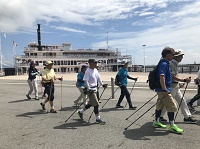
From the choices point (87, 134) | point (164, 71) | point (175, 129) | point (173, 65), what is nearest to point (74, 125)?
point (87, 134)

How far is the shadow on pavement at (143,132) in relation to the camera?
494cm

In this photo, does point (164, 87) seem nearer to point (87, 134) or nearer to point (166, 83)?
point (166, 83)

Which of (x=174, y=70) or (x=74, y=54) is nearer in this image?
(x=174, y=70)

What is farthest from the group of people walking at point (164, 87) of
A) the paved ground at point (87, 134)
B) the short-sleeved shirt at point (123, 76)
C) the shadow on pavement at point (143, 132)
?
the short-sleeved shirt at point (123, 76)

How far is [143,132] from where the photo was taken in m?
5.29

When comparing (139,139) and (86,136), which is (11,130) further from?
(139,139)

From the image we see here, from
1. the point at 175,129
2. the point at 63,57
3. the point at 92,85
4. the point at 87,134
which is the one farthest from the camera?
the point at 63,57

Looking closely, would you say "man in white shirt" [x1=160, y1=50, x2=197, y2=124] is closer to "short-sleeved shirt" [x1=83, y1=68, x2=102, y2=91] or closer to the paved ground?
the paved ground

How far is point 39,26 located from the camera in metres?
71.6

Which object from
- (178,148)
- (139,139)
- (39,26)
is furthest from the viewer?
(39,26)

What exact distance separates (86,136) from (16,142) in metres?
1.57

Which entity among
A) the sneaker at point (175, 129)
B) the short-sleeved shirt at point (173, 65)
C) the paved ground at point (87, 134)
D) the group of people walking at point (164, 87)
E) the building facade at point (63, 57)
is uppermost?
the building facade at point (63, 57)

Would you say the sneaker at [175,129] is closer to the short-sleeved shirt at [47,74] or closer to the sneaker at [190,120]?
the sneaker at [190,120]

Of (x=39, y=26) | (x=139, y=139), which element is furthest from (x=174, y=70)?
(x=39, y=26)
